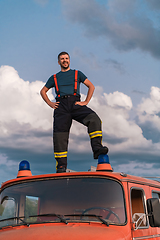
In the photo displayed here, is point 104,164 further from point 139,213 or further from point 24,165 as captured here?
point 24,165

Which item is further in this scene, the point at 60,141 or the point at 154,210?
the point at 60,141

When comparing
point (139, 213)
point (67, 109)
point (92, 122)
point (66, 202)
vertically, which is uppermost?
point (67, 109)

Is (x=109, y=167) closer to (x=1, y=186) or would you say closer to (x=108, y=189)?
(x=108, y=189)

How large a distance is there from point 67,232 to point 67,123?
2754mm

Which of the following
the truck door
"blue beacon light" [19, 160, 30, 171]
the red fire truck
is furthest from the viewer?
"blue beacon light" [19, 160, 30, 171]

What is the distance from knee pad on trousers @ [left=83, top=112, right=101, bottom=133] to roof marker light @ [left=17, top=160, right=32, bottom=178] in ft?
4.28

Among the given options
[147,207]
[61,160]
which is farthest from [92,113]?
[147,207]

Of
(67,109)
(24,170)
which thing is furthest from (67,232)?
(67,109)

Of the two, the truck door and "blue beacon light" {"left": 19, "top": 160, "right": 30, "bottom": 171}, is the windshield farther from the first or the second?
"blue beacon light" {"left": 19, "top": 160, "right": 30, "bottom": 171}

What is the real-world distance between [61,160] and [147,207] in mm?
2088

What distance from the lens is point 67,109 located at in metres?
6.73

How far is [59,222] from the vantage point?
15.0 feet

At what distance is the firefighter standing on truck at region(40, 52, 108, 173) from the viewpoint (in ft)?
21.3

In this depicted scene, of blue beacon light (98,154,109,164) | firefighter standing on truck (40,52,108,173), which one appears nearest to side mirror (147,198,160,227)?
blue beacon light (98,154,109,164)
